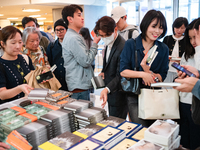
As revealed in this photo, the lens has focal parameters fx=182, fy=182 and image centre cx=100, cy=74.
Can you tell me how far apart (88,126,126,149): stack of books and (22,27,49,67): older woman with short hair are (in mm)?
1846

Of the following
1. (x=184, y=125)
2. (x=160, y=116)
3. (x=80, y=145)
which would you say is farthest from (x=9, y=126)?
(x=184, y=125)

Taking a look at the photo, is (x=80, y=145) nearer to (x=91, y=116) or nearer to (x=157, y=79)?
(x=91, y=116)

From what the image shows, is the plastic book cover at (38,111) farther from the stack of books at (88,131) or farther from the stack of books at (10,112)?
the stack of books at (88,131)

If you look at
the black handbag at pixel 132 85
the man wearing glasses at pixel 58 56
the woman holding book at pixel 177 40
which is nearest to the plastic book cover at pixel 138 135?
the black handbag at pixel 132 85

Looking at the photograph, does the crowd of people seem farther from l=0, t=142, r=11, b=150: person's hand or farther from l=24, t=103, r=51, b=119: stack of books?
l=24, t=103, r=51, b=119: stack of books

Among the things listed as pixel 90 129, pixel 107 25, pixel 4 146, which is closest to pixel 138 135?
pixel 90 129

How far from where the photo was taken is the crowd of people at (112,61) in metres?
1.78

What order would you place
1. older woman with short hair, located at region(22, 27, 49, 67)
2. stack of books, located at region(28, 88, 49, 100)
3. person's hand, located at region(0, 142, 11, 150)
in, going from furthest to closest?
1. older woman with short hair, located at region(22, 27, 49, 67)
2. stack of books, located at region(28, 88, 49, 100)
3. person's hand, located at region(0, 142, 11, 150)

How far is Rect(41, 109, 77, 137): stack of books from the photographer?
1386 millimetres

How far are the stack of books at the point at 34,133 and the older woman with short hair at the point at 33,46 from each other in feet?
5.13

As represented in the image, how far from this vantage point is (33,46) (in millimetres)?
2707

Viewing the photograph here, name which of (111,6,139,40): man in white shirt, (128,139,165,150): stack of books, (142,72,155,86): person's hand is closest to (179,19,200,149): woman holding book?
(142,72,155,86): person's hand

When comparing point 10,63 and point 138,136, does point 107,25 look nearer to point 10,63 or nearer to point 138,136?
point 10,63

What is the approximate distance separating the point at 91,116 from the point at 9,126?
1.96 feet
